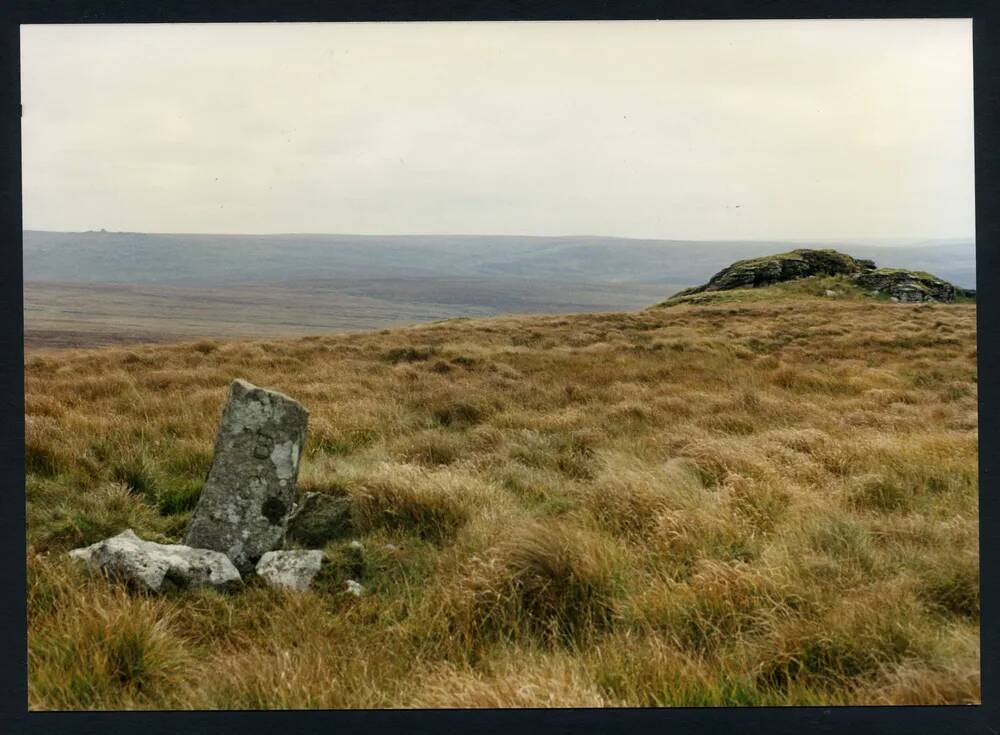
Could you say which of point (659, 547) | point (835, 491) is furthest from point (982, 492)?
point (835, 491)

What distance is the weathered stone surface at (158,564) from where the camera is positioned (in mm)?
4426

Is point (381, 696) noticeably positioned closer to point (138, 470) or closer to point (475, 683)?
point (475, 683)

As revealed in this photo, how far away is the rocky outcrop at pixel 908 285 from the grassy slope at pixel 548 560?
149 feet

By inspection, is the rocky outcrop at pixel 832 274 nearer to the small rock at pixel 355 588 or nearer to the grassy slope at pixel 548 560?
the grassy slope at pixel 548 560

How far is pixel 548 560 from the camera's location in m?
4.36

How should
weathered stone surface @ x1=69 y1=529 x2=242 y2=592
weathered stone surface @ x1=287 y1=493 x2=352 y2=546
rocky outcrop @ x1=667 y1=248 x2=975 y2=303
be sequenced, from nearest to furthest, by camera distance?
weathered stone surface @ x1=69 y1=529 x2=242 y2=592
weathered stone surface @ x1=287 y1=493 x2=352 y2=546
rocky outcrop @ x1=667 y1=248 x2=975 y2=303

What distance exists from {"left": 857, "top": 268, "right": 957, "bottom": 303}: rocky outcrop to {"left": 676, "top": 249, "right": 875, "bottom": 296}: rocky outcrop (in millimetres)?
4480

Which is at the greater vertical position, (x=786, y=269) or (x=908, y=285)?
(x=786, y=269)

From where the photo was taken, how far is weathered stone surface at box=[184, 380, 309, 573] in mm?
4969

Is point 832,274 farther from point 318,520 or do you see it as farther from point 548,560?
point 548,560

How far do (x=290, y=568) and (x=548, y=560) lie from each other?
169 cm

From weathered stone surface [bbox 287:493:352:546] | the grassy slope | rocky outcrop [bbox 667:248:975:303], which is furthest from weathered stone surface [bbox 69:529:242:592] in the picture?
rocky outcrop [bbox 667:248:975:303]

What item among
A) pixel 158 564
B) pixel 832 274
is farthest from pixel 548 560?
pixel 832 274

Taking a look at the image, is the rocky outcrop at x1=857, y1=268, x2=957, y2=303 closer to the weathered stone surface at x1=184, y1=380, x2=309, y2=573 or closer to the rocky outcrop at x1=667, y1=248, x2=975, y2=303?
the rocky outcrop at x1=667, y1=248, x2=975, y2=303
